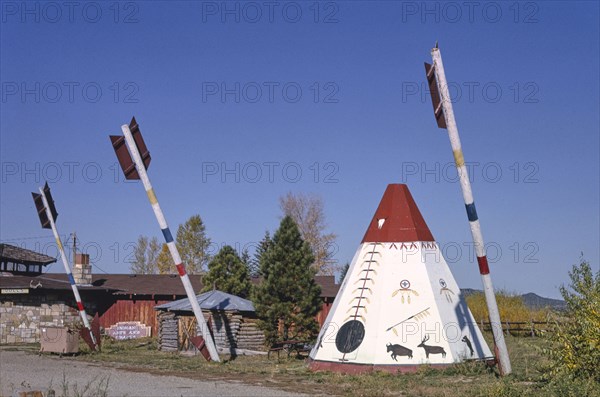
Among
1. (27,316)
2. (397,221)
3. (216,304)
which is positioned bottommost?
(27,316)

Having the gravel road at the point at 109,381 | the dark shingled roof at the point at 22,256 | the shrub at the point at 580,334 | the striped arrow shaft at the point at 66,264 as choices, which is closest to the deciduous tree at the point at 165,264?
the dark shingled roof at the point at 22,256

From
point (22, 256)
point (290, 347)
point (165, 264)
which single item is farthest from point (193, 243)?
point (290, 347)

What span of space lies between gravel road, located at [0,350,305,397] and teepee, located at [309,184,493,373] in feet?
11.3

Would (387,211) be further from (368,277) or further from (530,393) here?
(530,393)

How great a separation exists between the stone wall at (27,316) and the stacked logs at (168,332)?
5.78 meters

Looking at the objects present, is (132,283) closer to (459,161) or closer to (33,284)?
(33,284)

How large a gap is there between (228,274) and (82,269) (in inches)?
302

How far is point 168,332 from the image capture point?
91.9 feet

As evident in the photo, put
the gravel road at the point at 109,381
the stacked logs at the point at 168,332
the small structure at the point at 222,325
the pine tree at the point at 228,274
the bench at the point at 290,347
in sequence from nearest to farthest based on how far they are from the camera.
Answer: the gravel road at the point at 109,381 < the bench at the point at 290,347 < the small structure at the point at 222,325 < the stacked logs at the point at 168,332 < the pine tree at the point at 228,274

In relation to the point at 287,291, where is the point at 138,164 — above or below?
above

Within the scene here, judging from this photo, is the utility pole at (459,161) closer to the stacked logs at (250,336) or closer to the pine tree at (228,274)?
the stacked logs at (250,336)

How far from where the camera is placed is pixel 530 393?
11.9m

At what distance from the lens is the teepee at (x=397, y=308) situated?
17.4 m

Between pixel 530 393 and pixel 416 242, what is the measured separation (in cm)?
749
